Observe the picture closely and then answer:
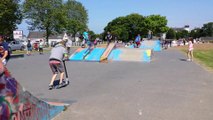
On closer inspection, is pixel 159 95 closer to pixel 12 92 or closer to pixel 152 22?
pixel 12 92

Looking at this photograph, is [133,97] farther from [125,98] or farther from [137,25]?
[137,25]

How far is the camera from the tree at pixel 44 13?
203 feet

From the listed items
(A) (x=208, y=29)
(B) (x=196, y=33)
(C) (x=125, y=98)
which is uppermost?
(A) (x=208, y=29)

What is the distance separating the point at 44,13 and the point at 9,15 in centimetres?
2843

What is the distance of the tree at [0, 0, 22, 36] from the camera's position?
33.5 meters

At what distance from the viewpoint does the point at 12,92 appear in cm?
408

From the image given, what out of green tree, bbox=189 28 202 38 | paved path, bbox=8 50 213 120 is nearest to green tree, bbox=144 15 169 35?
green tree, bbox=189 28 202 38

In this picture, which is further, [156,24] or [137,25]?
[137,25]

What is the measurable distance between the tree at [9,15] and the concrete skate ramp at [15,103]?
30.8 meters

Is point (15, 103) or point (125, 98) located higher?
point (15, 103)

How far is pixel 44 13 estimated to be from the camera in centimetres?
6294

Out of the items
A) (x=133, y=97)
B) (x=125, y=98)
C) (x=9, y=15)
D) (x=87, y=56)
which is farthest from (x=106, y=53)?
Answer: (x=9, y=15)

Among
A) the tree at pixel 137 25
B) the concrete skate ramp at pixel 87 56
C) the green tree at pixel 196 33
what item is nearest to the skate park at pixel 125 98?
the concrete skate ramp at pixel 87 56

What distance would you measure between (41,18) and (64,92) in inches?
2242
